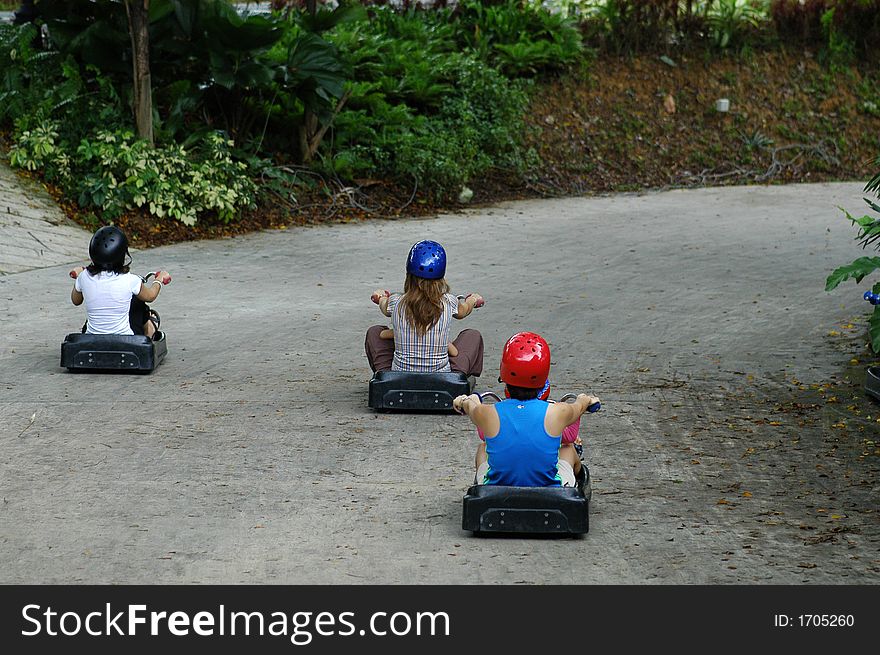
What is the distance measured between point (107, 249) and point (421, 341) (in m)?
2.49

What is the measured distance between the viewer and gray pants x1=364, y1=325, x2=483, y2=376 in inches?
315

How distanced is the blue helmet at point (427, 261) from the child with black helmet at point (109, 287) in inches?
79.0

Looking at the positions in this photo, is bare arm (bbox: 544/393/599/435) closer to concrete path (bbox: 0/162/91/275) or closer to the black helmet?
the black helmet

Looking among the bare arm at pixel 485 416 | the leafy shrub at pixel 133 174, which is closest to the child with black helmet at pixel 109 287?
the bare arm at pixel 485 416

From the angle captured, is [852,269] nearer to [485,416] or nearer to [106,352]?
[485,416]

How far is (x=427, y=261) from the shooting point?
7.48m

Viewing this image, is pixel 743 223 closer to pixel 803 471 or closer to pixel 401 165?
pixel 401 165

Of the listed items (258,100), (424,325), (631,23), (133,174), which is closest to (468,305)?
(424,325)

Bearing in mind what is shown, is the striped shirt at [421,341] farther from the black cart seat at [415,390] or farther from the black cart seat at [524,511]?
the black cart seat at [524,511]

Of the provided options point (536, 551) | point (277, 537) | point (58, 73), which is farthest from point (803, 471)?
point (58, 73)

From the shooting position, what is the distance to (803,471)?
6566 mm

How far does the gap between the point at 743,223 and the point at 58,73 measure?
9.47 meters

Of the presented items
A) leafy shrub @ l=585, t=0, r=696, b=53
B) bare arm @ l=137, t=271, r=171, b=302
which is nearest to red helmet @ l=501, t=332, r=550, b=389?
bare arm @ l=137, t=271, r=171, b=302

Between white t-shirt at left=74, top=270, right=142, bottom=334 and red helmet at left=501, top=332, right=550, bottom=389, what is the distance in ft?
13.2
